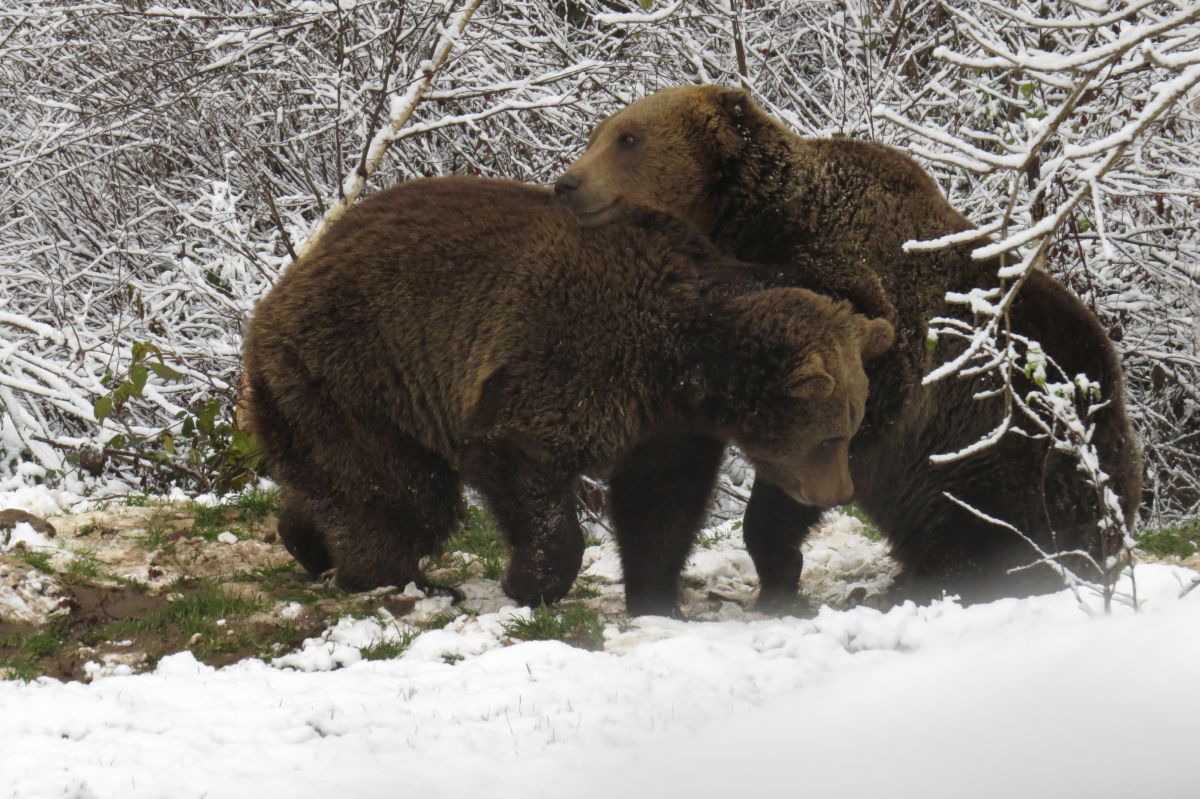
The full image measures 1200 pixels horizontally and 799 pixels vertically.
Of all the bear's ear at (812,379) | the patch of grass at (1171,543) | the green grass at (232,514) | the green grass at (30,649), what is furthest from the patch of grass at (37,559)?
the patch of grass at (1171,543)

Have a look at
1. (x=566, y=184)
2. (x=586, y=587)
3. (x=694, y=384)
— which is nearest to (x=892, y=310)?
(x=694, y=384)

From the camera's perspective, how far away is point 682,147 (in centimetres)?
647

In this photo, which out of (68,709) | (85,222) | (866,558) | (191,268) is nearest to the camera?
(68,709)

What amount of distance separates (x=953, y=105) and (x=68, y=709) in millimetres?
8404

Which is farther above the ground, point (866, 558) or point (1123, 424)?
point (1123, 424)

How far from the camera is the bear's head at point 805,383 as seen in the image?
18.5 feet

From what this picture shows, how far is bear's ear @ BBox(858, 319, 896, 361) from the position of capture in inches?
228

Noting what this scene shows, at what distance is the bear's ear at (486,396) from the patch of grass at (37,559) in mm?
2085

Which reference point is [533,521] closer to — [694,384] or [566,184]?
[694,384]

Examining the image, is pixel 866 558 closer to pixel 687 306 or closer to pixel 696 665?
pixel 687 306

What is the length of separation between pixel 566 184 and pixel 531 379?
3.26 ft

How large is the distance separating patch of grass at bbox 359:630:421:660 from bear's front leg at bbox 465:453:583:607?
731 mm

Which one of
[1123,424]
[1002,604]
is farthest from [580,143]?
[1002,604]

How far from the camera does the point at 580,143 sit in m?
10.3
